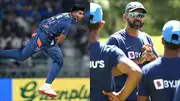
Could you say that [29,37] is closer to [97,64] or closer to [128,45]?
[97,64]

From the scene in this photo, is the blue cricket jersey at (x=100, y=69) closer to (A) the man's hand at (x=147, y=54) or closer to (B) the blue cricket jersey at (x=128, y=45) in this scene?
(A) the man's hand at (x=147, y=54)

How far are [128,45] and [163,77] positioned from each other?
144 cm

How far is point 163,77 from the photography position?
14.3 feet

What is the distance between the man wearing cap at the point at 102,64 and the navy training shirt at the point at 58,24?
0.18m

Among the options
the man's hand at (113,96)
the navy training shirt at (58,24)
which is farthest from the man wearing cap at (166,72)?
the navy training shirt at (58,24)

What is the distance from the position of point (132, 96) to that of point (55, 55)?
94 cm

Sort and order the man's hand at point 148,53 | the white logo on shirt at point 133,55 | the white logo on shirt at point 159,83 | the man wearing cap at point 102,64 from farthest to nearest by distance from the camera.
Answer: the white logo on shirt at point 133,55 → the man's hand at point 148,53 → the man wearing cap at point 102,64 → the white logo on shirt at point 159,83

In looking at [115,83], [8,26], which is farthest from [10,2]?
[115,83]

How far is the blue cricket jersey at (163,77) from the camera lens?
433cm

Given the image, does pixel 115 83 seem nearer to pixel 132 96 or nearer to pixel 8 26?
pixel 132 96

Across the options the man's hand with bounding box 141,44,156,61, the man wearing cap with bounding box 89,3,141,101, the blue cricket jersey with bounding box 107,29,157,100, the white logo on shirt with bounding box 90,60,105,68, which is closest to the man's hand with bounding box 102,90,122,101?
the man wearing cap with bounding box 89,3,141,101

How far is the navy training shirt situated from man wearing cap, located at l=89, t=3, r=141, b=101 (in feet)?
0.60

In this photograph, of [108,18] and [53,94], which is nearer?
[53,94]

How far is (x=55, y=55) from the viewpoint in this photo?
5.20 meters
